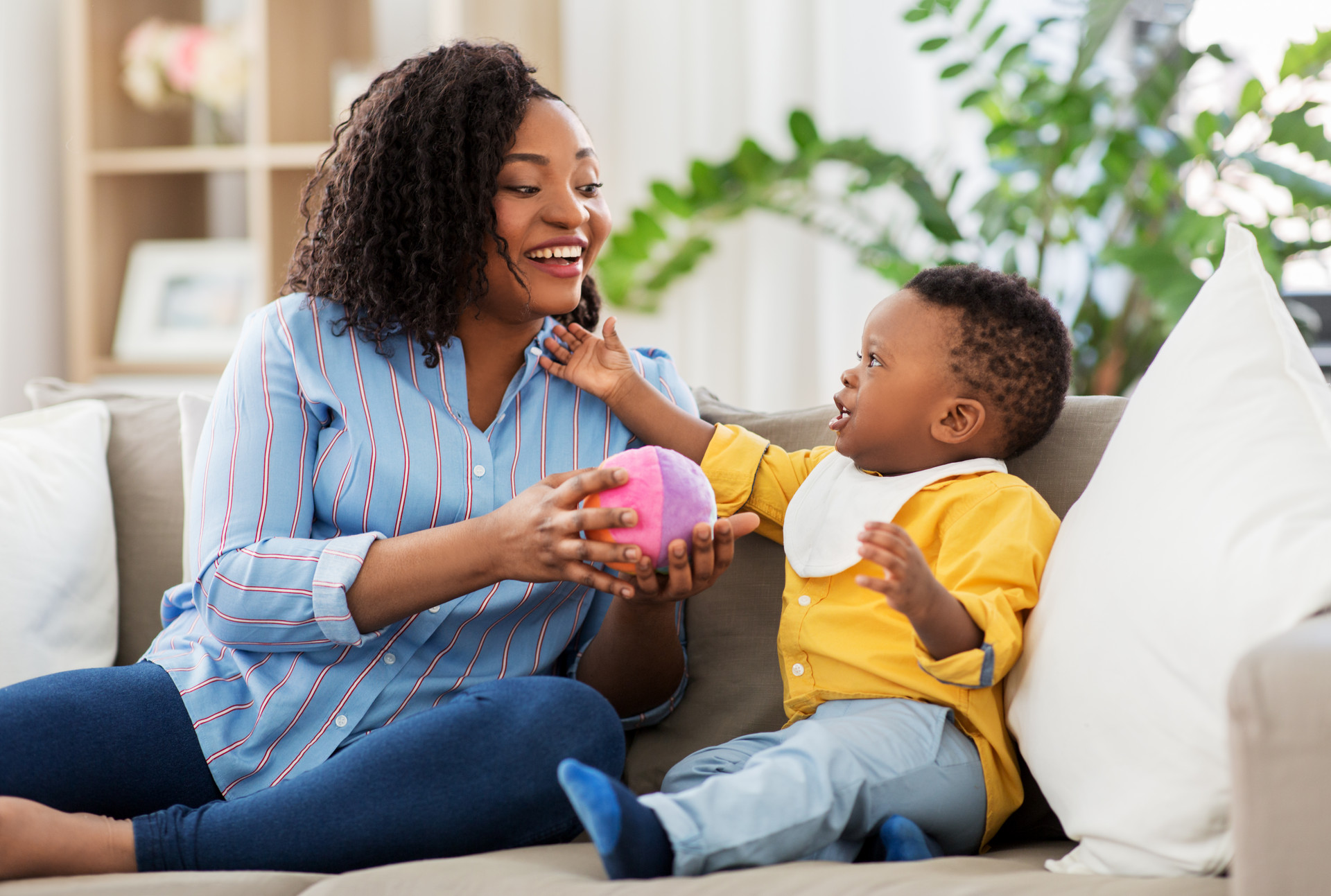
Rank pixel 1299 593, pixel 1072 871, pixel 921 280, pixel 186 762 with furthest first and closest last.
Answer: pixel 921 280 → pixel 186 762 → pixel 1072 871 → pixel 1299 593

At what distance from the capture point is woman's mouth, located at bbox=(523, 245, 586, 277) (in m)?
1.30

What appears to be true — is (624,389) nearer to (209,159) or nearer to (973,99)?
(973,99)

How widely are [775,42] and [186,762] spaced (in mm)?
2215

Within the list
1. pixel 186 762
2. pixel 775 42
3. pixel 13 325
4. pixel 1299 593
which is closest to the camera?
pixel 1299 593

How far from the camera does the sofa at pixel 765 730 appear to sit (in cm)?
76

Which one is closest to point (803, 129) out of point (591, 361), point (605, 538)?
point (591, 361)

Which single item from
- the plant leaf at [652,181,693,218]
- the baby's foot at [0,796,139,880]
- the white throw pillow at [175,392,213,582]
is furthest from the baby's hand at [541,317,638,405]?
the plant leaf at [652,181,693,218]

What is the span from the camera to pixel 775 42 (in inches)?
108

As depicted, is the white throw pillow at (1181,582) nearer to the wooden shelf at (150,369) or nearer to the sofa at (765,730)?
the sofa at (765,730)

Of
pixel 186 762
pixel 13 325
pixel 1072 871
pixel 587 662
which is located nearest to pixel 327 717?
pixel 186 762

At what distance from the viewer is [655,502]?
1.06 metres

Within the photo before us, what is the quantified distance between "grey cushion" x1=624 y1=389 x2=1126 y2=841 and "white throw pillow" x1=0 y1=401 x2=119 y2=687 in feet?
2.50

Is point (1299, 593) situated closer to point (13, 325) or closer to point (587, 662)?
point (587, 662)

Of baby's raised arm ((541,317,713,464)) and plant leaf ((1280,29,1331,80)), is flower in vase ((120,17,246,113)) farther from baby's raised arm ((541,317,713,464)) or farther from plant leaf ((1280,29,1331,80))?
plant leaf ((1280,29,1331,80))
